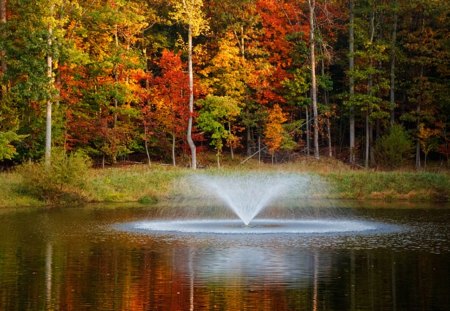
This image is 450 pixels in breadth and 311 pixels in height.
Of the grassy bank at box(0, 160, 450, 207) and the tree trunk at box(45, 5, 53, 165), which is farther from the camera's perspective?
the tree trunk at box(45, 5, 53, 165)

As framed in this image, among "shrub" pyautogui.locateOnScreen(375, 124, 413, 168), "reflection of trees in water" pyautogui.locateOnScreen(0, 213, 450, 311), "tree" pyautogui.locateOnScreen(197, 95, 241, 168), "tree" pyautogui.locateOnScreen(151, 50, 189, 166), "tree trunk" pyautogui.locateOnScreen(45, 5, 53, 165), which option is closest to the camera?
"reflection of trees in water" pyautogui.locateOnScreen(0, 213, 450, 311)

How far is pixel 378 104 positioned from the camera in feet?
205

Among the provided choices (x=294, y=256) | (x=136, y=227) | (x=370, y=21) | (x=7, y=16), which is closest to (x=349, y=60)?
(x=370, y=21)

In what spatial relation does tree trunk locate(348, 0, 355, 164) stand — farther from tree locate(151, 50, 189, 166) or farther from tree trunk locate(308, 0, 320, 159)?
tree locate(151, 50, 189, 166)

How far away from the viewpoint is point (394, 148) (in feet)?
A: 188

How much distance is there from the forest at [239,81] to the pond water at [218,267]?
2078 centimetres

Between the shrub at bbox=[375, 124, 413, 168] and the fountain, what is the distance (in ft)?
28.1

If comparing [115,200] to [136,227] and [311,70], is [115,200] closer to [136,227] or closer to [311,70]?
[136,227]

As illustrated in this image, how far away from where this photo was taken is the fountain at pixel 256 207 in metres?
33.0

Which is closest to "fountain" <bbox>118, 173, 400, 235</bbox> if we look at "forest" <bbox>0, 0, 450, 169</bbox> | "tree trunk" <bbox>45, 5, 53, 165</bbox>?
"tree trunk" <bbox>45, 5, 53, 165</bbox>

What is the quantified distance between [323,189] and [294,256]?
24.9 meters

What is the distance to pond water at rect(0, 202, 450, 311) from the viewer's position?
18641 millimetres

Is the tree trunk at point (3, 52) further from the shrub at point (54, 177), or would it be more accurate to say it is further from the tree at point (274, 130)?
the tree at point (274, 130)

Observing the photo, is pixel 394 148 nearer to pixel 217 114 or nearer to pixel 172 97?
pixel 217 114
